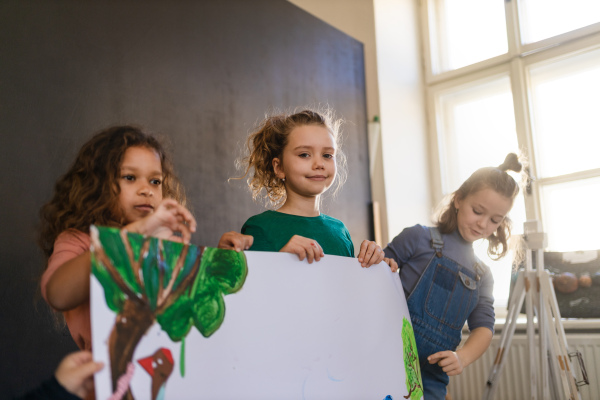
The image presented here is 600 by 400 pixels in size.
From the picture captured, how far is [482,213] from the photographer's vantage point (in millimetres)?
1511

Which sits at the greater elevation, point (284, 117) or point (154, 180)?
point (284, 117)

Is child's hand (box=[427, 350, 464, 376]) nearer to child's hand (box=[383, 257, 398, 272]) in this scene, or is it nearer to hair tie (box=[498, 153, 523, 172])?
child's hand (box=[383, 257, 398, 272])

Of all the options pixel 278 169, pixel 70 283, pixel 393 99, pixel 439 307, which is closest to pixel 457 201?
pixel 439 307

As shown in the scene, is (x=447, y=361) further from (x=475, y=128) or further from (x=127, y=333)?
(x=475, y=128)

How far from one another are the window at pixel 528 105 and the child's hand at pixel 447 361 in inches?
61.3

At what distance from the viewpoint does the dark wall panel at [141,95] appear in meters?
1.45

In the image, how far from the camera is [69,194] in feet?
3.10

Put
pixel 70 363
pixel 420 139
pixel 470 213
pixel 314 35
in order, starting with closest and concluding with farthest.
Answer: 1. pixel 70 363
2. pixel 470 213
3. pixel 314 35
4. pixel 420 139

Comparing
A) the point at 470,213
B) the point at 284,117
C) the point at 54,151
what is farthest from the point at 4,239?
the point at 470,213

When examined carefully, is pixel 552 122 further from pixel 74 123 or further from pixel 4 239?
pixel 4 239

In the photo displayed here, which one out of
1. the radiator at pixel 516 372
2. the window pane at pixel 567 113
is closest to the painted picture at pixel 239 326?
the radiator at pixel 516 372

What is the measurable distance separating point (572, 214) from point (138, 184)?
2.64 m

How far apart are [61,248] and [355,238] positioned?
2.12 metres

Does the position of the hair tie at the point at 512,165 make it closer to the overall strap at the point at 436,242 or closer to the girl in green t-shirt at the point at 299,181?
the overall strap at the point at 436,242
